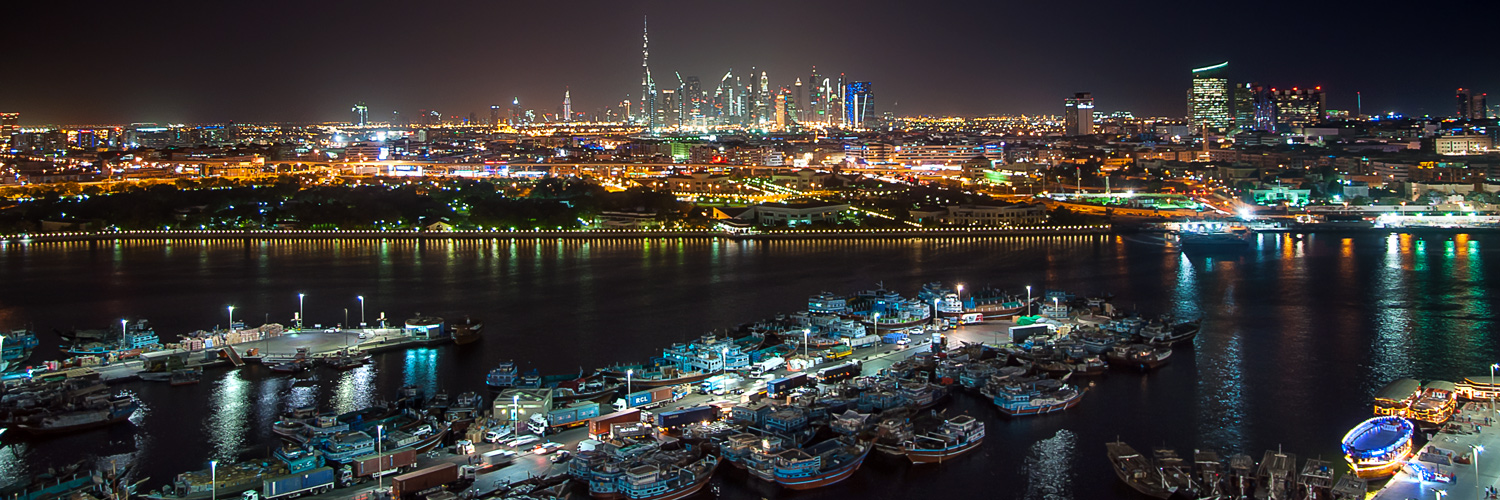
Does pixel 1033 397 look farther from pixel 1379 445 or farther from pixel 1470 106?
pixel 1470 106

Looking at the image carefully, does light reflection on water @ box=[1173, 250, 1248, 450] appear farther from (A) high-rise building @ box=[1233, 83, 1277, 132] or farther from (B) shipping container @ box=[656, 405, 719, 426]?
(A) high-rise building @ box=[1233, 83, 1277, 132]

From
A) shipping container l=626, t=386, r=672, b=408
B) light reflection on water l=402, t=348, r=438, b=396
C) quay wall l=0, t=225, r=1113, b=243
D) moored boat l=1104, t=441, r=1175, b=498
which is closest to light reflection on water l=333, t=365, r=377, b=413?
light reflection on water l=402, t=348, r=438, b=396

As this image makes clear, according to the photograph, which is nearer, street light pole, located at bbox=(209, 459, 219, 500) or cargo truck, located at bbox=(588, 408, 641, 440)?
street light pole, located at bbox=(209, 459, 219, 500)

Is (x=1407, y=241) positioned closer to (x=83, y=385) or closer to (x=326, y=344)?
(x=326, y=344)

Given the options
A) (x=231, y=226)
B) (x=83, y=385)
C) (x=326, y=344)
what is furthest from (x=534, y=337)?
(x=231, y=226)

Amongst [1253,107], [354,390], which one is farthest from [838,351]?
[1253,107]

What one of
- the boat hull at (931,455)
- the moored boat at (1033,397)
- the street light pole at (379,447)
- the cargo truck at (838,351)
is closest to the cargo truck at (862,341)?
the cargo truck at (838,351)
